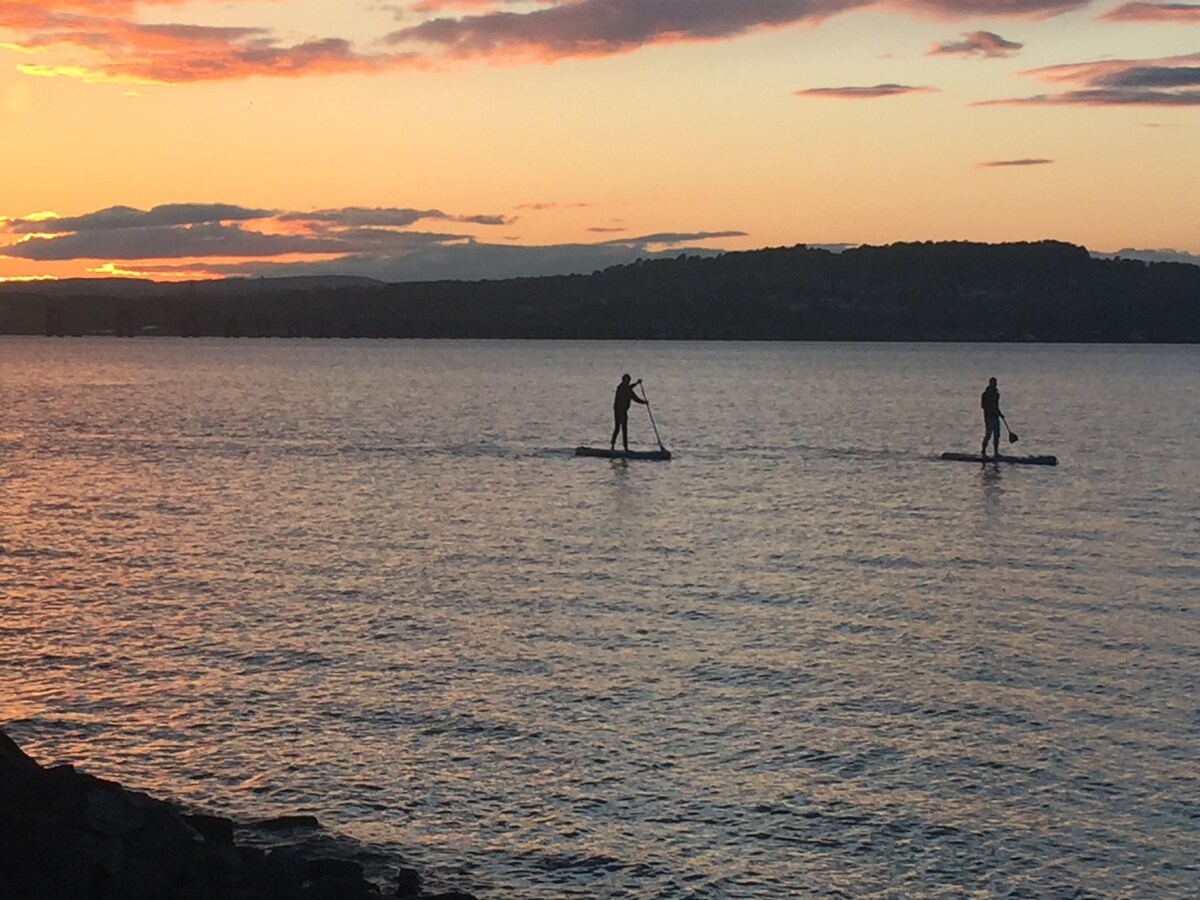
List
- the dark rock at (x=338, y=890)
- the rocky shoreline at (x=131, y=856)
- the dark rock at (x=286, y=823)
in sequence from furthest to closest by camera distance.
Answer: the dark rock at (x=286, y=823)
the dark rock at (x=338, y=890)
the rocky shoreline at (x=131, y=856)

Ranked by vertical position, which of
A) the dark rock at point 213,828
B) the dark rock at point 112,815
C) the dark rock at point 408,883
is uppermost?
the dark rock at point 112,815

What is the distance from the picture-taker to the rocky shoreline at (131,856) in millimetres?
11758

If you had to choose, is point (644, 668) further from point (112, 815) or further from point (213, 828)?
point (112, 815)

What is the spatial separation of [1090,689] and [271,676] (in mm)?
10499

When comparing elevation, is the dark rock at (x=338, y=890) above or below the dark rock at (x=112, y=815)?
below

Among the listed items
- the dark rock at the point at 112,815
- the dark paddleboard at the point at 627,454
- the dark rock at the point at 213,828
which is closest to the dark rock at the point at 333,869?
the dark rock at the point at 213,828

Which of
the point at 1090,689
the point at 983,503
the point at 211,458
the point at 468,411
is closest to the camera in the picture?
the point at 1090,689

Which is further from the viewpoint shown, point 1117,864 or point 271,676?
point 271,676

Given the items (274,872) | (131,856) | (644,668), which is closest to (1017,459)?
(644,668)

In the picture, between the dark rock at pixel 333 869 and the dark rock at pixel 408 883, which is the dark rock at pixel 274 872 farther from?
the dark rock at pixel 408 883

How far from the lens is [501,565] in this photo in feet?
97.1

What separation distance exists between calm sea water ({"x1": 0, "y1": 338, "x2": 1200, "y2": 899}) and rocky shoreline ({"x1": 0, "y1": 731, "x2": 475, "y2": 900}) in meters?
1.24

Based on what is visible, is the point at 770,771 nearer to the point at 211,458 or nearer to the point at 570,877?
the point at 570,877

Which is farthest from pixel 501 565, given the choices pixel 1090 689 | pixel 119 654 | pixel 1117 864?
pixel 1117 864
